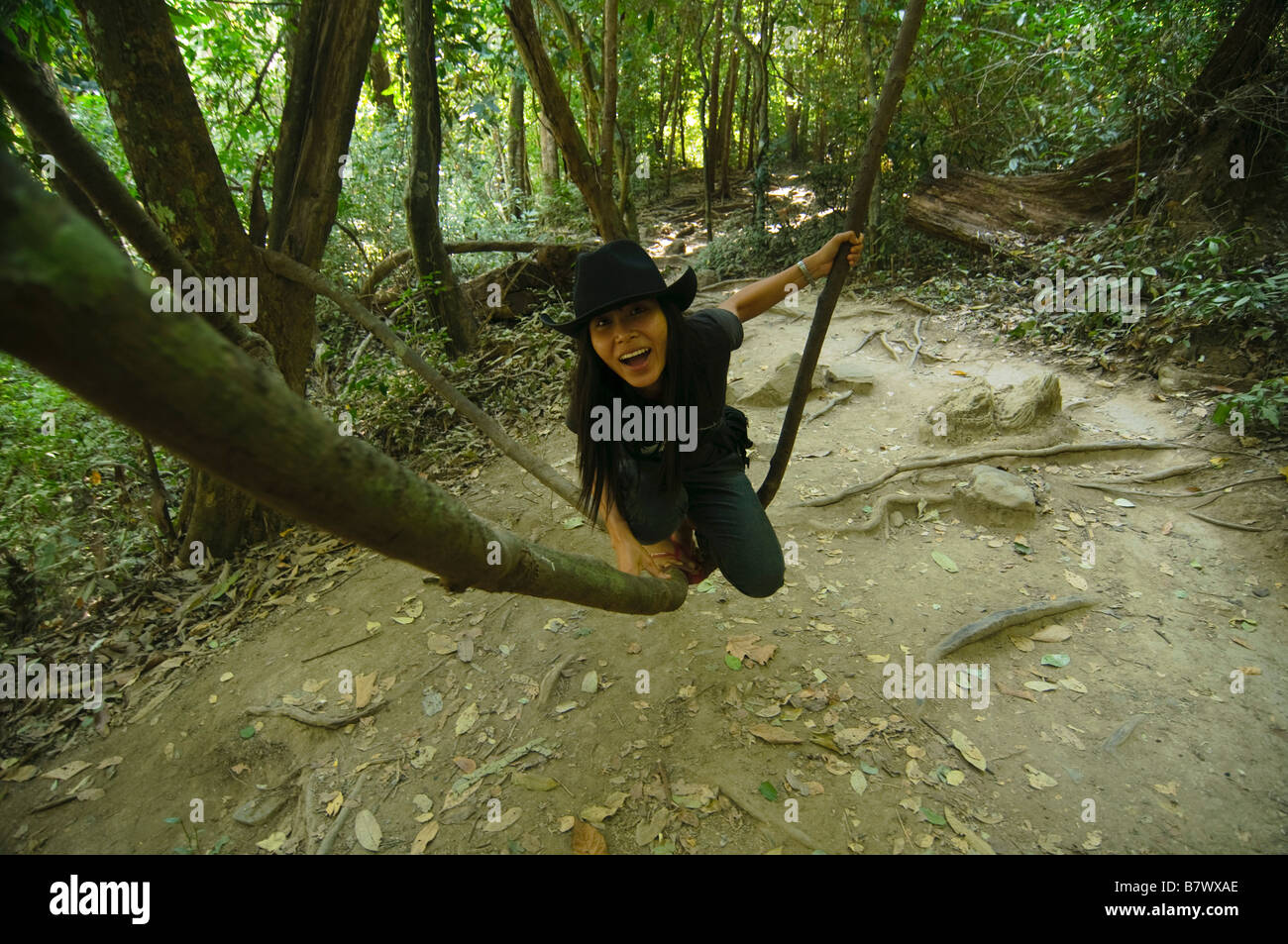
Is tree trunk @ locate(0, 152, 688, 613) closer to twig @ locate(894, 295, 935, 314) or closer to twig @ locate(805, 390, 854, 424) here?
twig @ locate(805, 390, 854, 424)

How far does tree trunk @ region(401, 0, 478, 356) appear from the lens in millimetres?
5102

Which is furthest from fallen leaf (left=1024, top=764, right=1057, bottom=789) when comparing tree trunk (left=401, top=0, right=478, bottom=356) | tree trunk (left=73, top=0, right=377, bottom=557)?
tree trunk (left=401, top=0, right=478, bottom=356)

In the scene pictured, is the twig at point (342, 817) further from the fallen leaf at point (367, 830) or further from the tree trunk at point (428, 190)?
the tree trunk at point (428, 190)

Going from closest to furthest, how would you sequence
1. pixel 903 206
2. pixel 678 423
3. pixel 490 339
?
pixel 678 423, pixel 490 339, pixel 903 206

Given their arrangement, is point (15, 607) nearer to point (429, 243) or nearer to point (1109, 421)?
point (429, 243)

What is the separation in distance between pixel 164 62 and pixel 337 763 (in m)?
3.47

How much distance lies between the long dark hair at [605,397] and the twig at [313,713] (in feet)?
4.57

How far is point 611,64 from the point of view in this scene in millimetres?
4836

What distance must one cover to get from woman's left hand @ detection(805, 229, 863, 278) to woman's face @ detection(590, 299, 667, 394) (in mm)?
839

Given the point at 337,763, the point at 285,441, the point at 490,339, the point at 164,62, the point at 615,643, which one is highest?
the point at 164,62

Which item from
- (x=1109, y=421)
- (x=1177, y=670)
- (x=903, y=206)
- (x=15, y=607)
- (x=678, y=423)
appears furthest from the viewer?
(x=903, y=206)

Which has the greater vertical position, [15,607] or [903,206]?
[903,206]

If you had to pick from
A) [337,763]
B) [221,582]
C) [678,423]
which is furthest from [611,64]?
[337,763]

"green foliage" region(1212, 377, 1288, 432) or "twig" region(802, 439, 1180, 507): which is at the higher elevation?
"green foliage" region(1212, 377, 1288, 432)
